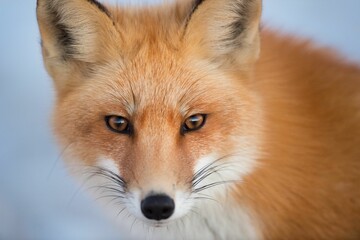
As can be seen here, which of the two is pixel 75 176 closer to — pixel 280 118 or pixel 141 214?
pixel 141 214

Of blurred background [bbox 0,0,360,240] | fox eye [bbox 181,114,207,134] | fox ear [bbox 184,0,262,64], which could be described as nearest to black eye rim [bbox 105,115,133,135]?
fox eye [bbox 181,114,207,134]

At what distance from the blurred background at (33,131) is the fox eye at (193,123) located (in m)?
0.46

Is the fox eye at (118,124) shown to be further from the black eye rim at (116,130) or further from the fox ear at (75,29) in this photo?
the fox ear at (75,29)

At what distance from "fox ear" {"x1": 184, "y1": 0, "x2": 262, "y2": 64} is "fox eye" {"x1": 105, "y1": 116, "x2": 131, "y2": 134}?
0.74ft

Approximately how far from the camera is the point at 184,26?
1268 mm

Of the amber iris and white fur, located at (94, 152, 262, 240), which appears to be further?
white fur, located at (94, 152, 262, 240)

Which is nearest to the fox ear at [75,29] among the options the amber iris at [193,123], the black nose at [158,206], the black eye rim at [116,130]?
the black eye rim at [116,130]

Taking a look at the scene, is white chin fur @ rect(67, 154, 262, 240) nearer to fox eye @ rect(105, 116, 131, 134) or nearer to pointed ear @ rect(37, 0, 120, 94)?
fox eye @ rect(105, 116, 131, 134)

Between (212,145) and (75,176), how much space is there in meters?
0.40

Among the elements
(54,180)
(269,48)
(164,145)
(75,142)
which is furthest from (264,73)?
(54,180)

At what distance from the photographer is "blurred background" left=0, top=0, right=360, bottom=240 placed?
5.16ft

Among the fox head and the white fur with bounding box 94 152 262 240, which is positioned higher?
the fox head

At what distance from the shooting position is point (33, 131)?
1.58 meters

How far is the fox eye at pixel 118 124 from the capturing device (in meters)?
1.25
